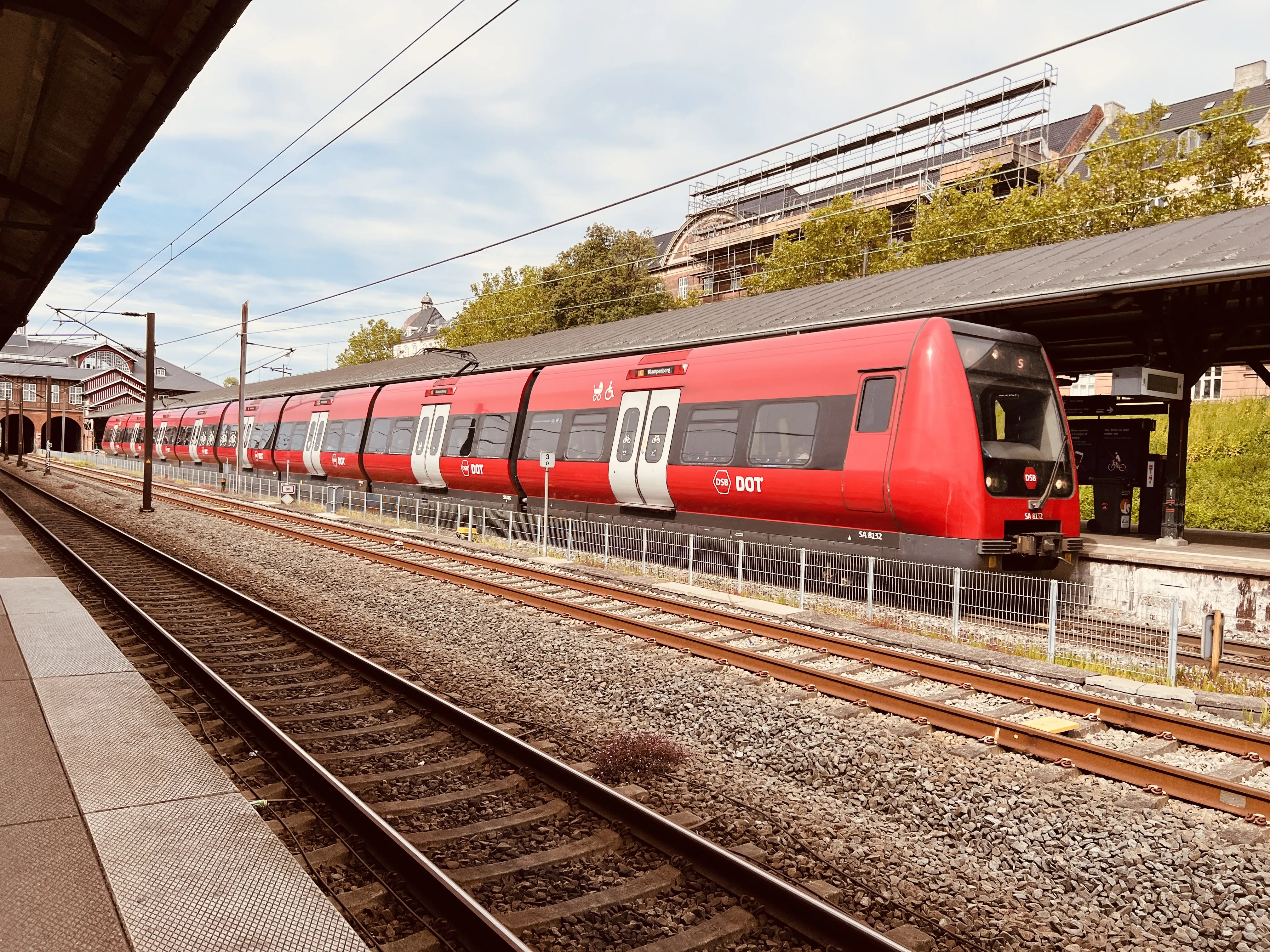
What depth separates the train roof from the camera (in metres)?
11.2

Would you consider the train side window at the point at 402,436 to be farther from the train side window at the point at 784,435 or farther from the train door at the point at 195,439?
the train door at the point at 195,439

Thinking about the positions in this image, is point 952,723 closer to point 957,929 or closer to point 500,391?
point 957,929

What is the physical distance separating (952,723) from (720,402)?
25.7ft

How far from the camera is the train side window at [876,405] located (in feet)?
36.8

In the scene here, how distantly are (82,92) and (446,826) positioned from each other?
279 inches

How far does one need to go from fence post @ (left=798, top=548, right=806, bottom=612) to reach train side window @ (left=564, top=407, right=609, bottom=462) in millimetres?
4961

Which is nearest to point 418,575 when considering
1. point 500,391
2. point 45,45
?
point 500,391

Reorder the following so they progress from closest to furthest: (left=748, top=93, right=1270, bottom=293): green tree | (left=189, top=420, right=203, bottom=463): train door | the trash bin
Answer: the trash bin → (left=748, top=93, right=1270, bottom=293): green tree → (left=189, top=420, right=203, bottom=463): train door

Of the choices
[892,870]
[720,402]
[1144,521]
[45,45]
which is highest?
[45,45]

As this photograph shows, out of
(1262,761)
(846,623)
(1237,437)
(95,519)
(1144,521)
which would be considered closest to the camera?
(1262,761)

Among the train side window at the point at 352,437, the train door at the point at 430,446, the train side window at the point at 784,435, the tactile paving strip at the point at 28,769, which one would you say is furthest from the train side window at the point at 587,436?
the train side window at the point at 352,437

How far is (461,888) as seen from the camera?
3846 mm

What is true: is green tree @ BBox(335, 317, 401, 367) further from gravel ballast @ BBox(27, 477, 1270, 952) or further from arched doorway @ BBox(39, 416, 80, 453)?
gravel ballast @ BBox(27, 477, 1270, 952)

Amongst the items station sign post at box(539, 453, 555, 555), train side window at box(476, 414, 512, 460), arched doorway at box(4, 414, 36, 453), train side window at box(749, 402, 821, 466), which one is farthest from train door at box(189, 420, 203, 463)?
arched doorway at box(4, 414, 36, 453)
